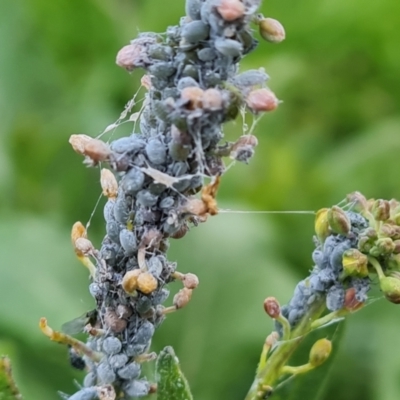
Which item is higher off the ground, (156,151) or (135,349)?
(156,151)

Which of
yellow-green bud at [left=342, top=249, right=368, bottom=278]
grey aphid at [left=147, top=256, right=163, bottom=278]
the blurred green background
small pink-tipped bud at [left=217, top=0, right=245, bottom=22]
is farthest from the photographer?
the blurred green background

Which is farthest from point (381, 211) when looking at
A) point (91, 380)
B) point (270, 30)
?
point (91, 380)

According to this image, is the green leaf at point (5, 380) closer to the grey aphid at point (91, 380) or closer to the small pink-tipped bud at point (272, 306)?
the grey aphid at point (91, 380)

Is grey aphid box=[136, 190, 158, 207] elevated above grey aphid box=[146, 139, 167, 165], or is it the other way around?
grey aphid box=[146, 139, 167, 165]

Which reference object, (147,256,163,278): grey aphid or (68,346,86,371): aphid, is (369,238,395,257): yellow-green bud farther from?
(68,346,86,371): aphid

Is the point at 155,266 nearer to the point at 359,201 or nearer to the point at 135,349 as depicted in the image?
the point at 135,349

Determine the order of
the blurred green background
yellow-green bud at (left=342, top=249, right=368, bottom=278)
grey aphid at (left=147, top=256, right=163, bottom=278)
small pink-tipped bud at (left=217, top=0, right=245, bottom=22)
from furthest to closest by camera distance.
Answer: the blurred green background < yellow-green bud at (left=342, top=249, right=368, bottom=278) < grey aphid at (left=147, top=256, right=163, bottom=278) < small pink-tipped bud at (left=217, top=0, right=245, bottom=22)

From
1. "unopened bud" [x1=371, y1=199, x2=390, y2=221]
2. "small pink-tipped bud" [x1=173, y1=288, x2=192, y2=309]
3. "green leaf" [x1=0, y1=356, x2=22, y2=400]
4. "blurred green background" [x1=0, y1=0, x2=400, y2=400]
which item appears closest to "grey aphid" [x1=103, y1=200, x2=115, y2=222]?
"small pink-tipped bud" [x1=173, y1=288, x2=192, y2=309]
